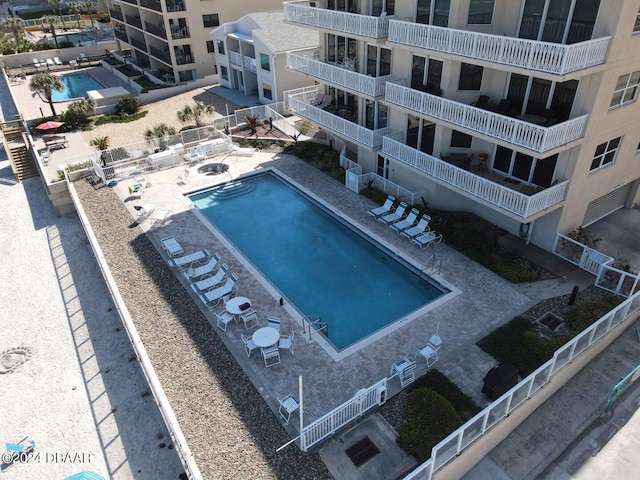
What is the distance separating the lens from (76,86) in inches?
1961

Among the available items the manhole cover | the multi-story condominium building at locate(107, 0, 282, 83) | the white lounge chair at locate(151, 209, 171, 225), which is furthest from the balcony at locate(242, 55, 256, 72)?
the manhole cover

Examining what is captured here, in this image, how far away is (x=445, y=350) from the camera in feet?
49.2

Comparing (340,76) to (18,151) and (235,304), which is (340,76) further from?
(18,151)

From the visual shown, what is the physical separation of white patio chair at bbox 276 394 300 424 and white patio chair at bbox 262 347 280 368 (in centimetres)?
167

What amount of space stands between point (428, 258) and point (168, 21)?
3742cm

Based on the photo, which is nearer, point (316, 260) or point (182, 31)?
point (316, 260)

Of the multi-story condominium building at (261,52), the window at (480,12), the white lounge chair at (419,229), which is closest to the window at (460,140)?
the white lounge chair at (419,229)

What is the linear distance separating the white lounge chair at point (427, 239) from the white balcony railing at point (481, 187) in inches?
102

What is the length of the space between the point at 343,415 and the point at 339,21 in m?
18.8

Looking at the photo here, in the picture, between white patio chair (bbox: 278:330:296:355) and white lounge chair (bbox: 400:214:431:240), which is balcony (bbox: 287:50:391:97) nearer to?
white lounge chair (bbox: 400:214:431:240)

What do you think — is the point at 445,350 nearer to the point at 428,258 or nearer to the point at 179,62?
the point at 428,258

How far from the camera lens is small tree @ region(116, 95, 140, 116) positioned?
38750 millimetres

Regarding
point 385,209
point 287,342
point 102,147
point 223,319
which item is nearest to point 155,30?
point 102,147

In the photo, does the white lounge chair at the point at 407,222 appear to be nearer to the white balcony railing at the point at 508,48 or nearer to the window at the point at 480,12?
the white balcony railing at the point at 508,48
